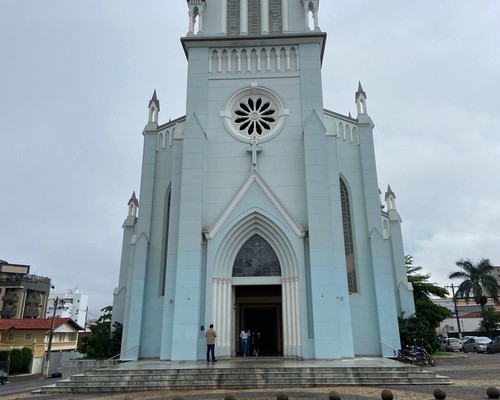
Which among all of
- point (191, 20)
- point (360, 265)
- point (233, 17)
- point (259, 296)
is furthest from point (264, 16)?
point (259, 296)

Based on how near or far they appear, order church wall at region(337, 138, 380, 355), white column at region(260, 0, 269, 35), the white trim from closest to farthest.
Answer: the white trim < church wall at region(337, 138, 380, 355) < white column at region(260, 0, 269, 35)

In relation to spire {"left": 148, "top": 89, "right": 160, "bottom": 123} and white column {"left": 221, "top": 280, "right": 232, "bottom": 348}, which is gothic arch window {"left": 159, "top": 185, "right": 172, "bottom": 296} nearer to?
white column {"left": 221, "top": 280, "right": 232, "bottom": 348}

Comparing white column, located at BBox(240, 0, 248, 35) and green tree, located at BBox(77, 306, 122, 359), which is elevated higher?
white column, located at BBox(240, 0, 248, 35)

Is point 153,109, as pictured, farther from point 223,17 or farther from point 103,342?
point 103,342

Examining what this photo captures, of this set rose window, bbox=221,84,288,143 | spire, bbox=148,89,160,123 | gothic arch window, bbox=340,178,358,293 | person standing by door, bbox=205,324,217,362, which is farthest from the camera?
spire, bbox=148,89,160,123

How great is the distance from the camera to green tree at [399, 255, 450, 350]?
2027 cm

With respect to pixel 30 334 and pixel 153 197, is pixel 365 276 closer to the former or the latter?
pixel 153 197

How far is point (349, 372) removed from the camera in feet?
42.3

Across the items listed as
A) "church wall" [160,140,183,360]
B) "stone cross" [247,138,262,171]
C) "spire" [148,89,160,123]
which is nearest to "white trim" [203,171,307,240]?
"stone cross" [247,138,262,171]

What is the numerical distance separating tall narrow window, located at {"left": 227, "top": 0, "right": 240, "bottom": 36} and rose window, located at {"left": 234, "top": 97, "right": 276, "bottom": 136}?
4108mm

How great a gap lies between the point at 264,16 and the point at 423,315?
905 inches

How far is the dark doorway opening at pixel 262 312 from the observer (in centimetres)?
1984

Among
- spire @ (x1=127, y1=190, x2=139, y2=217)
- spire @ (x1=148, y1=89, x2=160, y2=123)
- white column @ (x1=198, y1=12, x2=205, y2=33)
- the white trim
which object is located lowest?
the white trim

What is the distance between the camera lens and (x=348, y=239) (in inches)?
807
